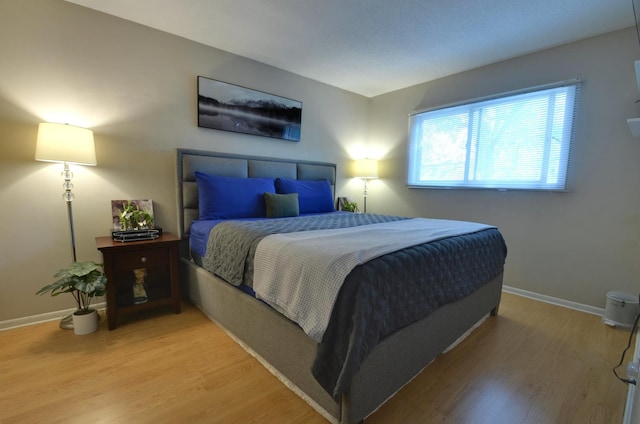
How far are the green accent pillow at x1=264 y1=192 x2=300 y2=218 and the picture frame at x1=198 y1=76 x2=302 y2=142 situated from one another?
0.88m

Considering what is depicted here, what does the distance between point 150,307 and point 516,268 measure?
3470 millimetres

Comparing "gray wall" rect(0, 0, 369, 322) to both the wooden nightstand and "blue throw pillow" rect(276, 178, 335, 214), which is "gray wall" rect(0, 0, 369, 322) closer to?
the wooden nightstand

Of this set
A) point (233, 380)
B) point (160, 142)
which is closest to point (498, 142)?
point (233, 380)

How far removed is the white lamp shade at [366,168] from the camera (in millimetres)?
3930

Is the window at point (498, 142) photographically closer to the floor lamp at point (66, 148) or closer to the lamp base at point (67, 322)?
the floor lamp at point (66, 148)

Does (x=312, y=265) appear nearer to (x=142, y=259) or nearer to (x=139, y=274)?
(x=142, y=259)

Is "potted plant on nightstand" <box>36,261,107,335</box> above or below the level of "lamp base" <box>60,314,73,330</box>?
above

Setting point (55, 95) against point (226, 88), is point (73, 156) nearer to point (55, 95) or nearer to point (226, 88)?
point (55, 95)

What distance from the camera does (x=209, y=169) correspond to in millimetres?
2656

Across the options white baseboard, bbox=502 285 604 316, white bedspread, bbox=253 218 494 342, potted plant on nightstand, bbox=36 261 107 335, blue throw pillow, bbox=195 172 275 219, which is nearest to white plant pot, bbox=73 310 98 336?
potted plant on nightstand, bbox=36 261 107 335

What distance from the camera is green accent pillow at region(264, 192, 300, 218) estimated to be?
2.60 metres

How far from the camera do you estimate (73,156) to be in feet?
6.14

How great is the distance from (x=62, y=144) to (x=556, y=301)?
4287mm

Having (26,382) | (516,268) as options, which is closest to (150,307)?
(26,382)
